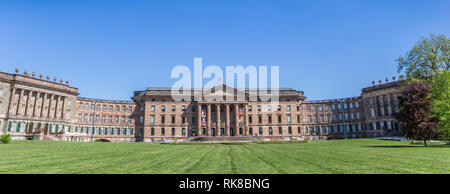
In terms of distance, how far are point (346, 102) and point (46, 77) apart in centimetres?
8641

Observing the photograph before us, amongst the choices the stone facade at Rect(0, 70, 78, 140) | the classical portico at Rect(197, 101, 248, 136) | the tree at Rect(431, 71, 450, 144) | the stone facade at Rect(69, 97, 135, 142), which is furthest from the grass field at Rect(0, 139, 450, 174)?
the stone facade at Rect(69, 97, 135, 142)

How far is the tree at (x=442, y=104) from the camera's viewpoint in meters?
23.1

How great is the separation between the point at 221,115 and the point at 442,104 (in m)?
53.0

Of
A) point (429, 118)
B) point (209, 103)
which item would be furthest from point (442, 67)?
point (209, 103)

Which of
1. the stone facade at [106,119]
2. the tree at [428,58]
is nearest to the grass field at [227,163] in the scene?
the tree at [428,58]

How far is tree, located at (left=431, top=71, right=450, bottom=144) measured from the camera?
23109 mm

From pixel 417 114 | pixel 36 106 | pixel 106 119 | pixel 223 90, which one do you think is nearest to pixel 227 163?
pixel 417 114

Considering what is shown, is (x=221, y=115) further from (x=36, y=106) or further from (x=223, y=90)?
(x=36, y=106)

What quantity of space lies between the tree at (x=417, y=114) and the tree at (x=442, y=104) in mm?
615

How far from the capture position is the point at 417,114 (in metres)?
23.5

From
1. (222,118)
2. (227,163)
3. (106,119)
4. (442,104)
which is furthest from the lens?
(222,118)

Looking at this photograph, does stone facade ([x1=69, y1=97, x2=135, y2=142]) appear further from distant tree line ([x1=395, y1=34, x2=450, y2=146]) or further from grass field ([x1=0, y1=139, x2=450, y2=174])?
distant tree line ([x1=395, y1=34, x2=450, y2=146])
